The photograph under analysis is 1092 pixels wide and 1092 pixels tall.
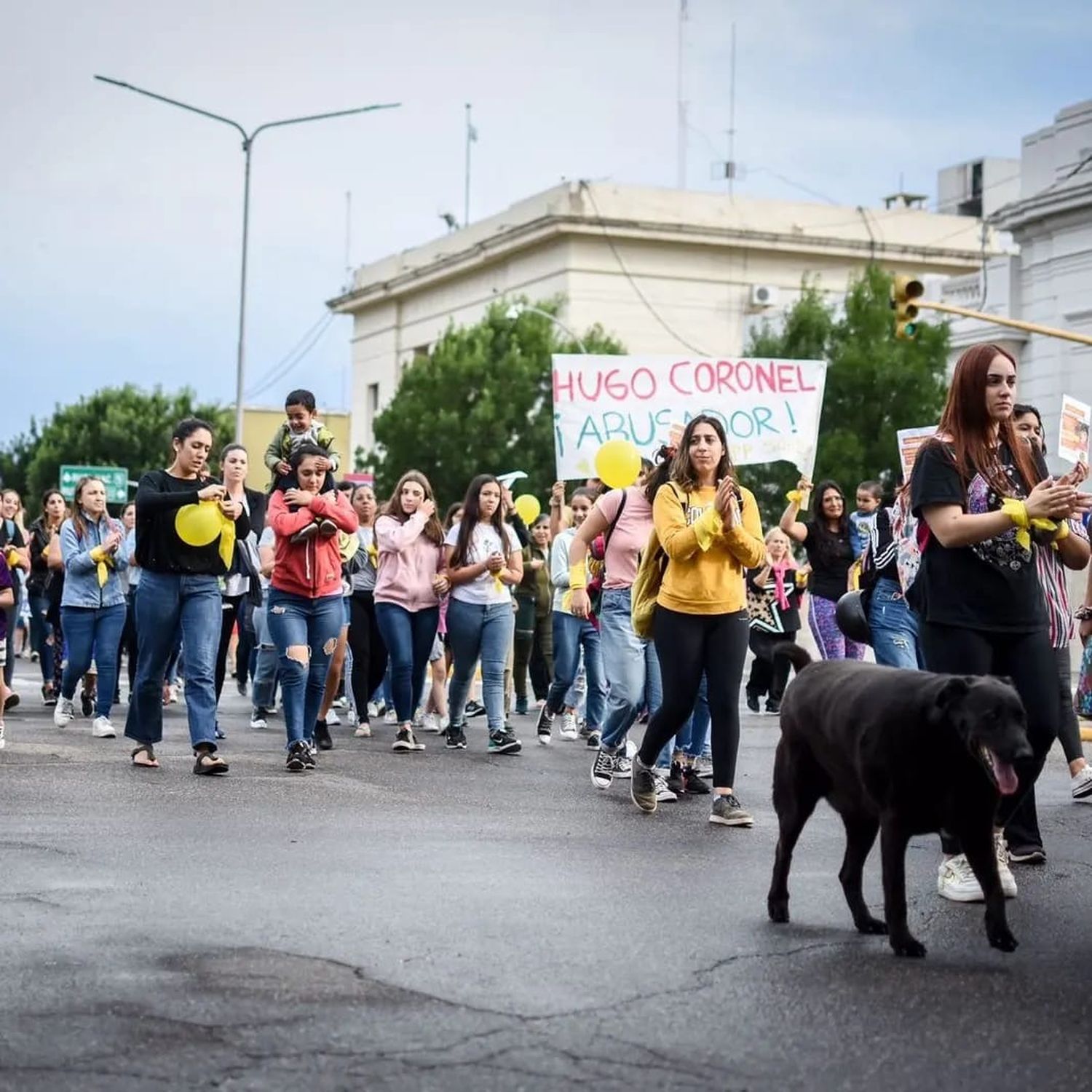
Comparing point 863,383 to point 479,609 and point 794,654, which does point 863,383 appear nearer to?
point 479,609

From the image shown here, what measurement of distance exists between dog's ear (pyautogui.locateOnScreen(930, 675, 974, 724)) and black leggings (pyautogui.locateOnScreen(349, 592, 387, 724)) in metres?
9.60

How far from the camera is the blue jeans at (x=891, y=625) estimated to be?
43.2ft

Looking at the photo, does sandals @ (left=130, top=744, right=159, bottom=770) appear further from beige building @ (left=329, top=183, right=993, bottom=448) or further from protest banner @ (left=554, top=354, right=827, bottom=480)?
beige building @ (left=329, top=183, right=993, bottom=448)

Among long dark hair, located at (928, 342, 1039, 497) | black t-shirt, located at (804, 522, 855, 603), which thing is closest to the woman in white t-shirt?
black t-shirt, located at (804, 522, 855, 603)

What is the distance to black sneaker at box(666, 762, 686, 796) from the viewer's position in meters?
11.5

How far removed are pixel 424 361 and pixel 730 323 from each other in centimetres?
1774

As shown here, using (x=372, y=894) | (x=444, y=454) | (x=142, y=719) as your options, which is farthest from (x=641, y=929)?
(x=444, y=454)

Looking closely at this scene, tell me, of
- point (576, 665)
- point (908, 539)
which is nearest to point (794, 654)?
point (908, 539)

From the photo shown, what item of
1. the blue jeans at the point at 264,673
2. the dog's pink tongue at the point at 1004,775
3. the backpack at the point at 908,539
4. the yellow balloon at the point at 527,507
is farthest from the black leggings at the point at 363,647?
the dog's pink tongue at the point at 1004,775

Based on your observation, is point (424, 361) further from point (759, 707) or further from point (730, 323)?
point (759, 707)

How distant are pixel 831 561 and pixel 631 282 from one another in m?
55.5

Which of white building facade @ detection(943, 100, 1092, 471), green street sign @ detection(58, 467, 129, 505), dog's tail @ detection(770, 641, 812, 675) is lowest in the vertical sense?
dog's tail @ detection(770, 641, 812, 675)

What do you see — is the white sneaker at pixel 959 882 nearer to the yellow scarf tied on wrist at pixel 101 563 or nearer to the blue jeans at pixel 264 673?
the yellow scarf tied on wrist at pixel 101 563

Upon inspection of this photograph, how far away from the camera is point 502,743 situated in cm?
1412
